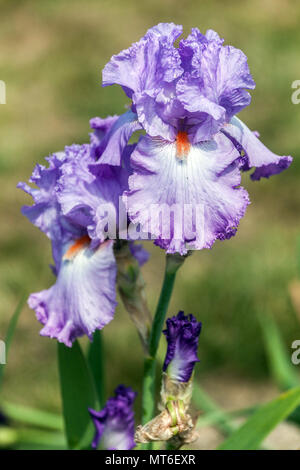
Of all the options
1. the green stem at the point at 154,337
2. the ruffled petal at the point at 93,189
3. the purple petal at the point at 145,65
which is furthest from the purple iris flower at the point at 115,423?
the purple petal at the point at 145,65

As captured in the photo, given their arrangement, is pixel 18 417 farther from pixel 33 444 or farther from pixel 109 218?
pixel 109 218

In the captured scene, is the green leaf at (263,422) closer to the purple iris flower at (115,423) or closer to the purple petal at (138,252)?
the purple iris flower at (115,423)

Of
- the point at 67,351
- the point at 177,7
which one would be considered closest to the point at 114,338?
the point at 67,351

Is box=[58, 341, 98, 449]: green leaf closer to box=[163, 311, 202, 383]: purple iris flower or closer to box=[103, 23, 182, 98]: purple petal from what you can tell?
box=[163, 311, 202, 383]: purple iris flower

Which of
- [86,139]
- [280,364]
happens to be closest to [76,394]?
[280,364]

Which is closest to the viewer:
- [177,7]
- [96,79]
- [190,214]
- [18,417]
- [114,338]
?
[190,214]

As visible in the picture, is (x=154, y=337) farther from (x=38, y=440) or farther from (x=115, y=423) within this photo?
(x=38, y=440)

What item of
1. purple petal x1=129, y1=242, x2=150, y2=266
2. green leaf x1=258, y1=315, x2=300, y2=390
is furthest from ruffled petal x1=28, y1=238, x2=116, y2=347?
green leaf x1=258, y1=315, x2=300, y2=390
